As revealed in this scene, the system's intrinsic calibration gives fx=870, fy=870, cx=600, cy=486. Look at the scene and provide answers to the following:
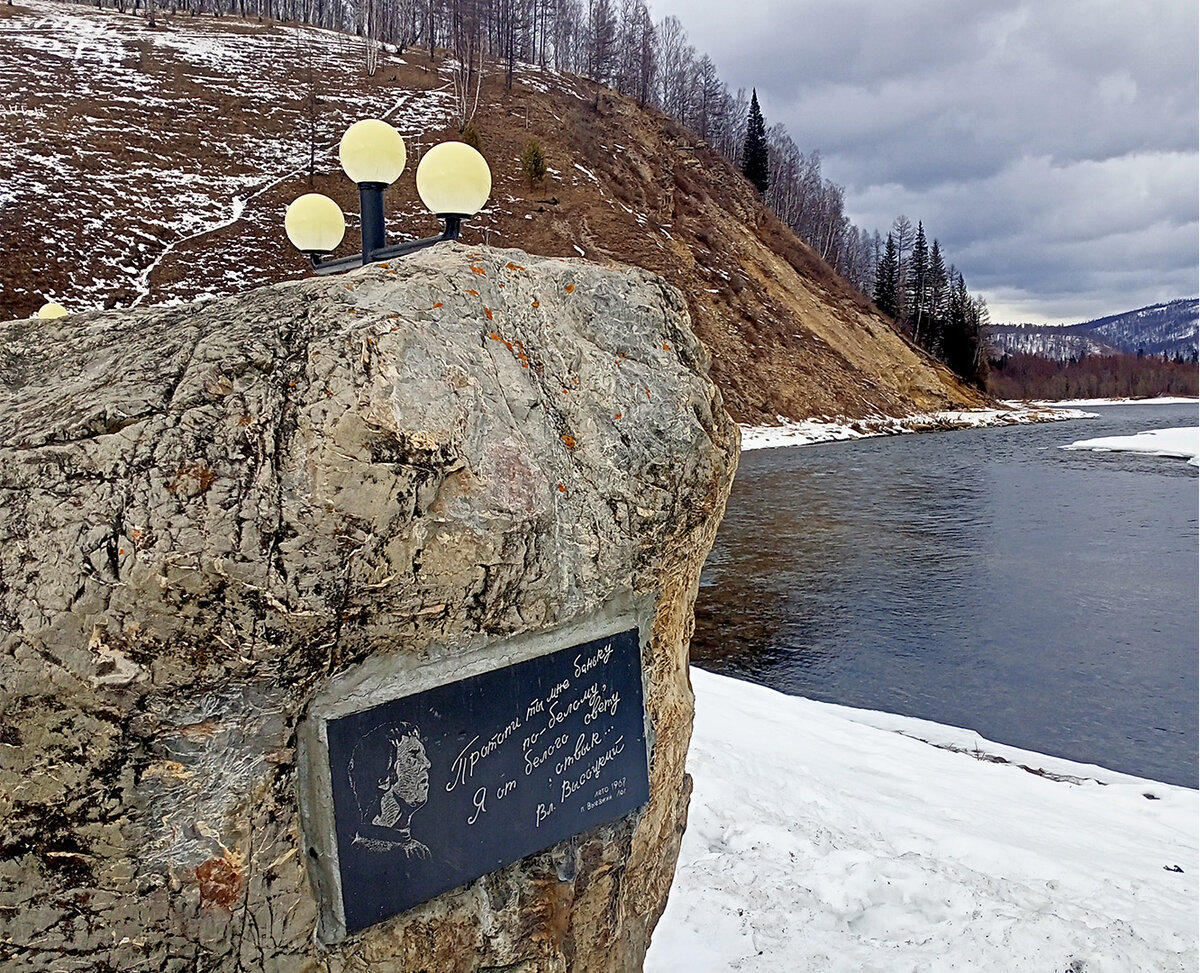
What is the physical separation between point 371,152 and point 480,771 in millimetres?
3969

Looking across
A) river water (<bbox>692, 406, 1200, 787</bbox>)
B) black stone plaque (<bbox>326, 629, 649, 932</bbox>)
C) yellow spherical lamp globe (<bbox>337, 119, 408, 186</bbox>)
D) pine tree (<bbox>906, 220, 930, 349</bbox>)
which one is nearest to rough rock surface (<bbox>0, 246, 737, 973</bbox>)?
black stone plaque (<bbox>326, 629, 649, 932</bbox>)

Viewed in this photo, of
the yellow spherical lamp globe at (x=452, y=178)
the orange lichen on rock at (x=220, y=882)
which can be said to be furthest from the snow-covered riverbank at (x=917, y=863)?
the yellow spherical lamp globe at (x=452, y=178)

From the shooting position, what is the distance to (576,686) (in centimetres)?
235

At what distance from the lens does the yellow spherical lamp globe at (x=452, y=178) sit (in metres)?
4.65

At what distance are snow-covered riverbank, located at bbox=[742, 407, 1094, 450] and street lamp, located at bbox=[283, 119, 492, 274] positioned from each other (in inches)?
937

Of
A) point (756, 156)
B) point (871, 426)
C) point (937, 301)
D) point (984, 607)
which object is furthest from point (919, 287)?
point (984, 607)

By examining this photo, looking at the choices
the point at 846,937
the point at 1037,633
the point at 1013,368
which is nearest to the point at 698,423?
the point at 846,937

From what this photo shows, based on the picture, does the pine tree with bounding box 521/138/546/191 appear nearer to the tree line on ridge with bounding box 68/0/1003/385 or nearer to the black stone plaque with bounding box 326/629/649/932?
the tree line on ridge with bounding box 68/0/1003/385

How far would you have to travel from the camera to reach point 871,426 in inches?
1383

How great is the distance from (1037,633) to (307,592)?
9.18 meters

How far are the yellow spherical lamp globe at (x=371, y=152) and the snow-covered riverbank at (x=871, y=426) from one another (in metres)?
24.1

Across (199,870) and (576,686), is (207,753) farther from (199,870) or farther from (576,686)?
(576,686)

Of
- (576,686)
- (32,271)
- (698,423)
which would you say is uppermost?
(32,271)

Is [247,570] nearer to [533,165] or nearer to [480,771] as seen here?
[480,771]
